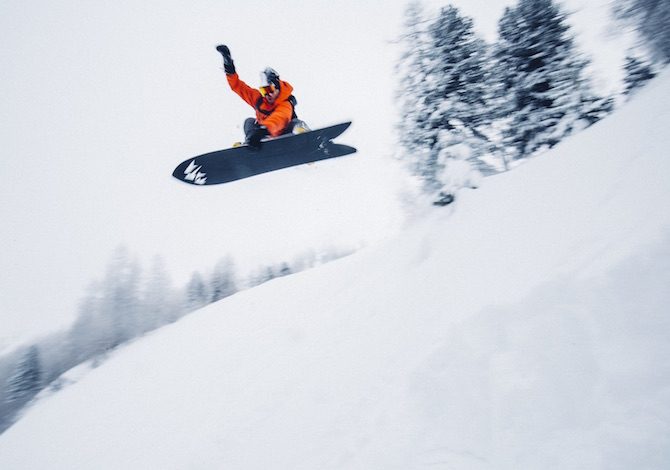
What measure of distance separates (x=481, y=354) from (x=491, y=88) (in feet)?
37.4

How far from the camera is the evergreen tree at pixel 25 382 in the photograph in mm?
22250

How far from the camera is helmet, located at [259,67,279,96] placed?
6.40 metres

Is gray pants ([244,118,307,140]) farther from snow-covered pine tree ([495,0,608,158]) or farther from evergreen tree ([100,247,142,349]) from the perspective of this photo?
evergreen tree ([100,247,142,349])

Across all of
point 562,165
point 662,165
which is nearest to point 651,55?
point 562,165

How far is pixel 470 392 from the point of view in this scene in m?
3.52

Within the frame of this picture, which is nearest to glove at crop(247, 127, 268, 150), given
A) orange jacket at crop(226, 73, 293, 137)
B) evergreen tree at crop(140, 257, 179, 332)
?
orange jacket at crop(226, 73, 293, 137)

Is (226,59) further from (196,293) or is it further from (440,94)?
(196,293)

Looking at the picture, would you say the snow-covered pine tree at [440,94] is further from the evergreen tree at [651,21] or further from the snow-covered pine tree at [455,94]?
the evergreen tree at [651,21]

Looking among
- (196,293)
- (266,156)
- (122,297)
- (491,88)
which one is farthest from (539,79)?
(122,297)

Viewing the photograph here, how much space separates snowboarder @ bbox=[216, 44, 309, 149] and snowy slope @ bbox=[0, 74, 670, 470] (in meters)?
4.39

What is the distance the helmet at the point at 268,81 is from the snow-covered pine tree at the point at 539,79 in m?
9.40

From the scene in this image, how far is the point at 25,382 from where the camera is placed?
22500 millimetres

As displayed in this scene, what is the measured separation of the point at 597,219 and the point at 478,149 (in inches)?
290

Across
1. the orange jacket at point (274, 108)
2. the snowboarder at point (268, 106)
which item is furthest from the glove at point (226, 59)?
the orange jacket at point (274, 108)
